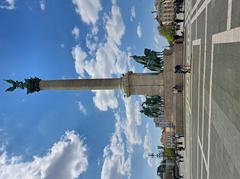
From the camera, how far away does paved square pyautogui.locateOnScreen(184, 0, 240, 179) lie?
16547mm

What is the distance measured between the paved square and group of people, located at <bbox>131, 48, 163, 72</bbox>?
2165cm

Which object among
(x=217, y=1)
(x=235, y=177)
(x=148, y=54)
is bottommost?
(x=235, y=177)

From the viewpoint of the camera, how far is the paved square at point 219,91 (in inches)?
651

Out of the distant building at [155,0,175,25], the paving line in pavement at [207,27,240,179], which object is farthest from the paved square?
the distant building at [155,0,175,25]

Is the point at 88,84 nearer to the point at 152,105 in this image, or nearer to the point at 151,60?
the point at 151,60

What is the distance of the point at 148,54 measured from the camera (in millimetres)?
54156

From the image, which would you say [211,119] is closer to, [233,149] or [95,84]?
[233,149]

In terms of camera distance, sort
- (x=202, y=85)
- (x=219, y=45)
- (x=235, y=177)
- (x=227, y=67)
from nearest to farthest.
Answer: (x=235, y=177)
(x=227, y=67)
(x=219, y=45)
(x=202, y=85)

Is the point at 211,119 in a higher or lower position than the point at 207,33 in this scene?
lower

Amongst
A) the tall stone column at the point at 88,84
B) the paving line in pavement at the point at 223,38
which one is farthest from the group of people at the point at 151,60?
the paving line in pavement at the point at 223,38

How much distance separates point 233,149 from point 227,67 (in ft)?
14.3

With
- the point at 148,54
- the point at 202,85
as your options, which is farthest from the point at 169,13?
the point at 202,85

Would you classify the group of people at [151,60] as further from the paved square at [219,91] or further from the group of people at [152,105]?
the paved square at [219,91]

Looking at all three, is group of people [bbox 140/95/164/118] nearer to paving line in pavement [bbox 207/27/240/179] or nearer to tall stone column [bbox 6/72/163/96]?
tall stone column [bbox 6/72/163/96]
